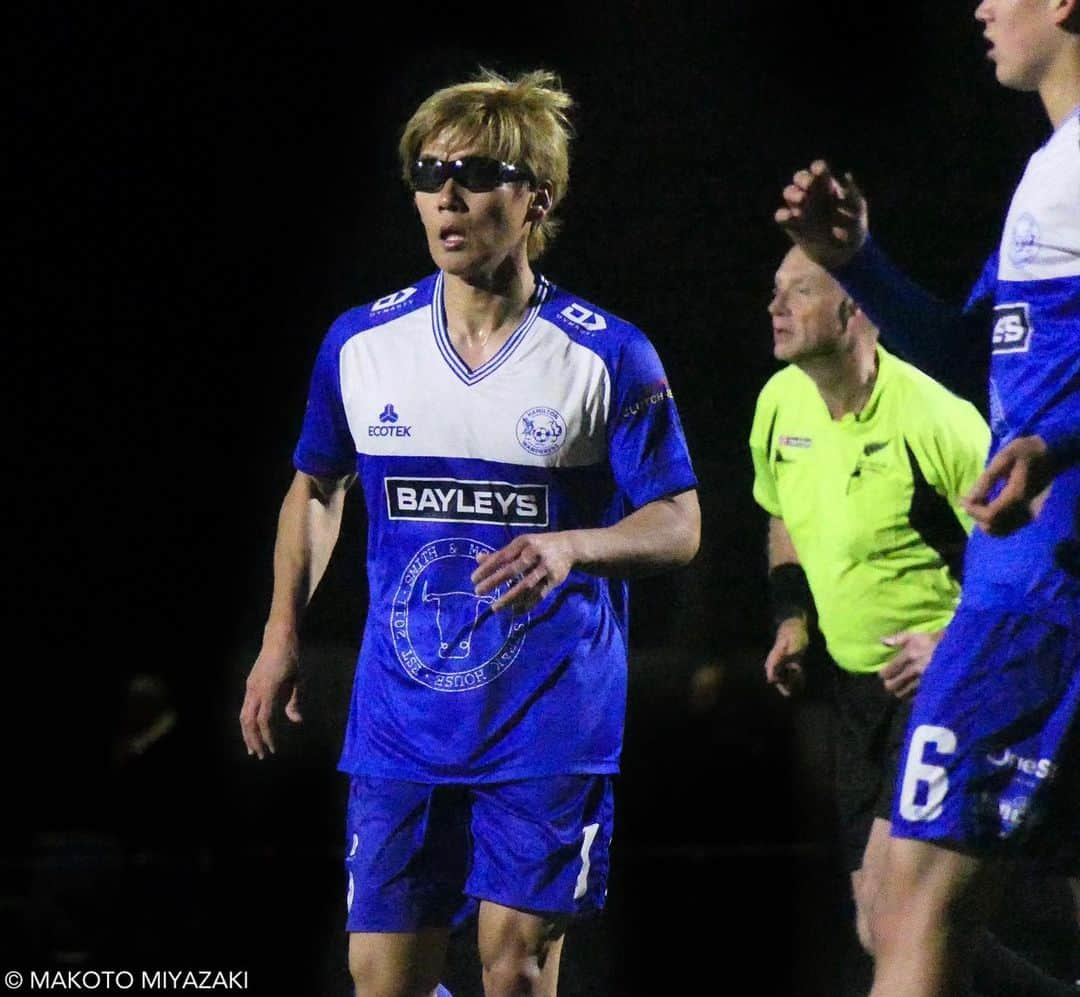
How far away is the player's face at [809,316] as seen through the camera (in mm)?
4156

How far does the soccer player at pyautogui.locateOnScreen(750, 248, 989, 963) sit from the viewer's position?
4.04 m

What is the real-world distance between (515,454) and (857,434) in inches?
46.5

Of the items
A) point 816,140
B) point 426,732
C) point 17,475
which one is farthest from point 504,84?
point 17,475

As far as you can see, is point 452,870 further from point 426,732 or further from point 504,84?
point 504,84

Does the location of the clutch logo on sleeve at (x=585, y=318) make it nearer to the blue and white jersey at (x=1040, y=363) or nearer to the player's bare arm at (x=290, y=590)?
the player's bare arm at (x=290, y=590)

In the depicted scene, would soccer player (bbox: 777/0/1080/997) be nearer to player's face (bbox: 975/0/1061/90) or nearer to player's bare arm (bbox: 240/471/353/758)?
player's face (bbox: 975/0/1061/90)

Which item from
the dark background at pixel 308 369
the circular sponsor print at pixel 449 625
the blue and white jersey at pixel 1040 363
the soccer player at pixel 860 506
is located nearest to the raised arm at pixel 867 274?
the blue and white jersey at pixel 1040 363

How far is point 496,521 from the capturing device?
3219 millimetres

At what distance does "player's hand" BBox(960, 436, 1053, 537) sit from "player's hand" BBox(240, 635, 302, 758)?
141 centimetres

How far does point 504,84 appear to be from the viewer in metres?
3.44

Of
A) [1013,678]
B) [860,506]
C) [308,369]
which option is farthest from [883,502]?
[308,369]

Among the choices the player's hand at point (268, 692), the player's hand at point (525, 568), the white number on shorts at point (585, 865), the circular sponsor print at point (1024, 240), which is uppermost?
the circular sponsor print at point (1024, 240)

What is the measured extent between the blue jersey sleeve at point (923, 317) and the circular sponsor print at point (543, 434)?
2.34 feet

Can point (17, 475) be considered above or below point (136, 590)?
above
